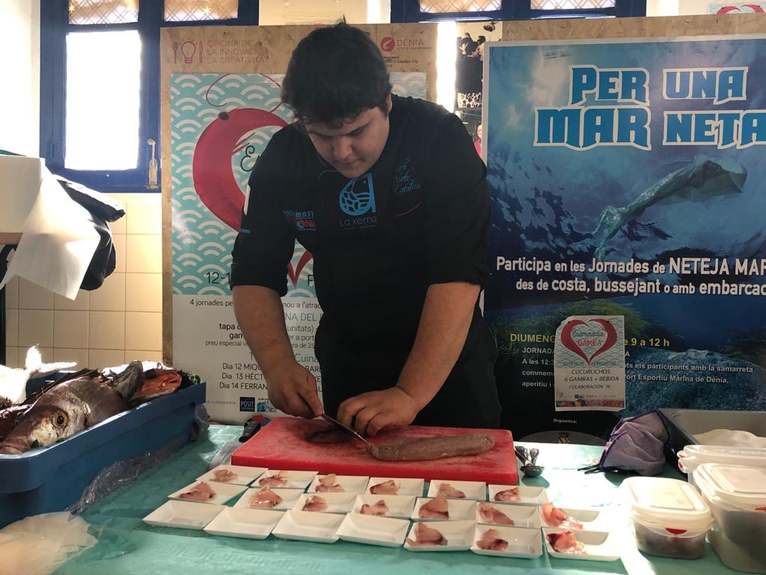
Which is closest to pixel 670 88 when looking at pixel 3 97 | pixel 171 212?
pixel 171 212

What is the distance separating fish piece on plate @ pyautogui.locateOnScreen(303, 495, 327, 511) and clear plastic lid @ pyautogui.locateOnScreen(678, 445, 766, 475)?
0.67m

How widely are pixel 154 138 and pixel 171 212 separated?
934 millimetres

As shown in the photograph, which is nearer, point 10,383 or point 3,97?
point 10,383

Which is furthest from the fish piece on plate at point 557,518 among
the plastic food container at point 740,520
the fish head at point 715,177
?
the fish head at point 715,177

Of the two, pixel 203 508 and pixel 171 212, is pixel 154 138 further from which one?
pixel 203 508

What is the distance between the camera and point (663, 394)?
297 cm

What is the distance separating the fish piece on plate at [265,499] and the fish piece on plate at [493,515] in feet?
1.19

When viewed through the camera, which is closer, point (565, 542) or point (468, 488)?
point (565, 542)

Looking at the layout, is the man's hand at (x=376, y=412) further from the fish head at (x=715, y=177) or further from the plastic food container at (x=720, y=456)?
the fish head at (x=715, y=177)

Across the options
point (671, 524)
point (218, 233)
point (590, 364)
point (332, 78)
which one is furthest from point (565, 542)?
point (218, 233)

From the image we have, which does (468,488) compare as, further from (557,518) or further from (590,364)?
(590,364)

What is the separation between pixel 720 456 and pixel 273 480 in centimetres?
83

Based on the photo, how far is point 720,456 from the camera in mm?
1257

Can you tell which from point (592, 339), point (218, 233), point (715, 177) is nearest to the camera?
point (715, 177)
